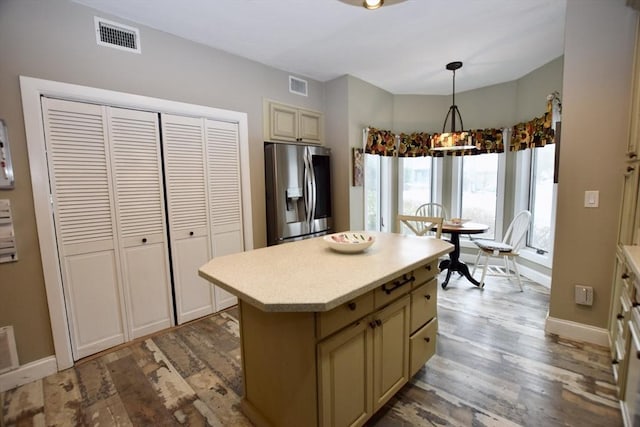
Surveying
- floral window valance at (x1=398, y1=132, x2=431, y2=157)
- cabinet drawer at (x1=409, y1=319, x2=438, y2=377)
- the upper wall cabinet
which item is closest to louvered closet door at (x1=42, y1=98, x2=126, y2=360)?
the upper wall cabinet

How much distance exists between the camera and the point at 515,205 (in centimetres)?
393

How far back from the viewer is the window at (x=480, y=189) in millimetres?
4199

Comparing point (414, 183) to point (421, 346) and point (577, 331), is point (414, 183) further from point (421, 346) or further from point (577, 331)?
point (421, 346)

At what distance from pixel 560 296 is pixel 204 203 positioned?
10.6 ft

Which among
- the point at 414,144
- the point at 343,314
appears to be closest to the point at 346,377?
the point at 343,314

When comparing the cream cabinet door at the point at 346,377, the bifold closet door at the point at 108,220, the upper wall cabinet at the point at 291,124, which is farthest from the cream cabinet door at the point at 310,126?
the cream cabinet door at the point at 346,377

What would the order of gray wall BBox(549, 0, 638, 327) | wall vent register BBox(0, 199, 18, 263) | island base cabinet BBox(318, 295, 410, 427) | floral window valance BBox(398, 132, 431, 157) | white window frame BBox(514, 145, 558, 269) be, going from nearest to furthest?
island base cabinet BBox(318, 295, 410, 427)
wall vent register BBox(0, 199, 18, 263)
gray wall BBox(549, 0, 638, 327)
white window frame BBox(514, 145, 558, 269)
floral window valance BBox(398, 132, 431, 157)

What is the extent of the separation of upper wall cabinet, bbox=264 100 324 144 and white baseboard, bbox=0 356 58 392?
2.60 metres

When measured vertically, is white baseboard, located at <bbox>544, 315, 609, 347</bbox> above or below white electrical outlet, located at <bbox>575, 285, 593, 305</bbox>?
below

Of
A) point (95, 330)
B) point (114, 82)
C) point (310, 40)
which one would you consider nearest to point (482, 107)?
point (310, 40)

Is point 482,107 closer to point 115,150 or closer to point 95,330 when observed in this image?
point 115,150

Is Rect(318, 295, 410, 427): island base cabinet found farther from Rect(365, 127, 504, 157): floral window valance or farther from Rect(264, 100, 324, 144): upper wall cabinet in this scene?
Rect(365, 127, 504, 157): floral window valance

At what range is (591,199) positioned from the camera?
6.99 feet

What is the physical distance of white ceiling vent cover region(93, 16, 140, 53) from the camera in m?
2.10
